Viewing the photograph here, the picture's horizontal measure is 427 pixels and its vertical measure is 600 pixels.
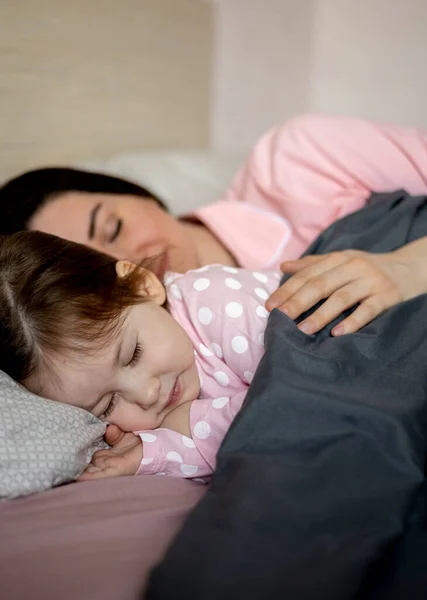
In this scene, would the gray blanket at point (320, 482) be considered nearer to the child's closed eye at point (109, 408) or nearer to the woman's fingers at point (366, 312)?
the woman's fingers at point (366, 312)

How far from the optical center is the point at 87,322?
2.55ft

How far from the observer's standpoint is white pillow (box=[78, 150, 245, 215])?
151 centimetres

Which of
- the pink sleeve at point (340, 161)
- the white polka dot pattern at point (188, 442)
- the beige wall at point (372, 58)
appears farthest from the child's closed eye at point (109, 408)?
the beige wall at point (372, 58)

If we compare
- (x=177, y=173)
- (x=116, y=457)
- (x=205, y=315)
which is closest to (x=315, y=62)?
(x=177, y=173)

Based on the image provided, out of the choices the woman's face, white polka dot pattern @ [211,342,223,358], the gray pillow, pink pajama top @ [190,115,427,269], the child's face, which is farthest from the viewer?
pink pajama top @ [190,115,427,269]

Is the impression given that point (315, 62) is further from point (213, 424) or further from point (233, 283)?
point (213, 424)

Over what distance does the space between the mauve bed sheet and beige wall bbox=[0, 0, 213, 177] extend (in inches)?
38.1

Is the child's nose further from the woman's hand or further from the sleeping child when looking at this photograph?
the woman's hand

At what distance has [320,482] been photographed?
583mm

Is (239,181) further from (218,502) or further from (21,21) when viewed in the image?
(218,502)

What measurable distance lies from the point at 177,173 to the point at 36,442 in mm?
1043

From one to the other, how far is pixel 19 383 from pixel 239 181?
2.79 ft

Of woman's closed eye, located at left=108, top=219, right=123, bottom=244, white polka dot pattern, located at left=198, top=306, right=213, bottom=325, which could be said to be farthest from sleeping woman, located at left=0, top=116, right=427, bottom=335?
white polka dot pattern, located at left=198, top=306, right=213, bottom=325

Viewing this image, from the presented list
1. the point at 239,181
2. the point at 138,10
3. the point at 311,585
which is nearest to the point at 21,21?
the point at 138,10
